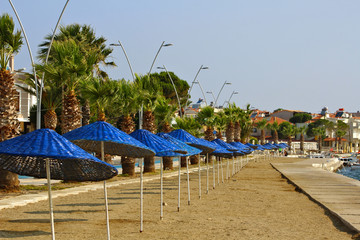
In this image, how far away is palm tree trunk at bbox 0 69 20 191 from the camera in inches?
851

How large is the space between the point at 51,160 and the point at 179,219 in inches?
248

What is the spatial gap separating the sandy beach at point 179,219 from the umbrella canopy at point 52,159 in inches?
88.5

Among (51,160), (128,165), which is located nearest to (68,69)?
(128,165)

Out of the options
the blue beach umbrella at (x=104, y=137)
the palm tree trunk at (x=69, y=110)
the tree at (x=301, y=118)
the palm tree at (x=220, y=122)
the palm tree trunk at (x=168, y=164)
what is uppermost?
the tree at (x=301, y=118)

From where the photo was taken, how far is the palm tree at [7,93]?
2155cm

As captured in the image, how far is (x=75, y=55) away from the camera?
26141 mm

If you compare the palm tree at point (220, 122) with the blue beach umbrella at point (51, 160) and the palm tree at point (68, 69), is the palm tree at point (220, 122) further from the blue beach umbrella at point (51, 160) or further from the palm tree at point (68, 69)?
the blue beach umbrella at point (51, 160)

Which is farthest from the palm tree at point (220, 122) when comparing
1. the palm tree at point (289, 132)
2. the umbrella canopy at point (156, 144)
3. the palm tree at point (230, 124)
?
the palm tree at point (289, 132)

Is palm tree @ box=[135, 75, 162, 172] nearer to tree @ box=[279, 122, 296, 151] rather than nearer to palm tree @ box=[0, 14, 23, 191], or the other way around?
palm tree @ box=[0, 14, 23, 191]

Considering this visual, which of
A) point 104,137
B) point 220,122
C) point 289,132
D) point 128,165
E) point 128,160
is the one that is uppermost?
point 289,132

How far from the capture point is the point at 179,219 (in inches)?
640

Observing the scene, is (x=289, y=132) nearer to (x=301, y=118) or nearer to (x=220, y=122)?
(x=301, y=118)

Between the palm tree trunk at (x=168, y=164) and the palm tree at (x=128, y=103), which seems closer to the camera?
the palm tree at (x=128, y=103)

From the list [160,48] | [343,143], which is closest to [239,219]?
[160,48]
